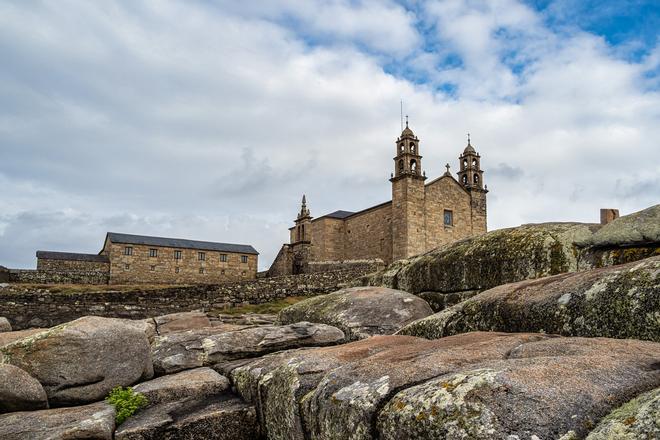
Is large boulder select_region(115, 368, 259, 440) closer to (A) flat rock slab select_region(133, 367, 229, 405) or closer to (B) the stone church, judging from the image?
(A) flat rock slab select_region(133, 367, 229, 405)

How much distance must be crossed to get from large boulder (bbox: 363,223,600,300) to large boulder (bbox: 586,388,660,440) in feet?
19.2

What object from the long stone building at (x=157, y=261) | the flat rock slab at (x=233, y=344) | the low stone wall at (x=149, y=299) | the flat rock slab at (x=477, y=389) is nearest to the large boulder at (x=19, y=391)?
the flat rock slab at (x=233, y=344)

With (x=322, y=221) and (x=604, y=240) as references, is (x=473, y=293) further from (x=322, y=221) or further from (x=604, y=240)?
(x=322, y=221)

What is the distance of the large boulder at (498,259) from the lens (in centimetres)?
886

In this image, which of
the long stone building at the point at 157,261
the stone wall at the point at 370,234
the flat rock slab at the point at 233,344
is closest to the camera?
the flat rock slab at the point at 233,344

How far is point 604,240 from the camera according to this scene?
802cm

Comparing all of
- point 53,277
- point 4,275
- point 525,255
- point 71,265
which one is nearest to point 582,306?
point 525,255

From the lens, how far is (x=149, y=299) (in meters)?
23.2

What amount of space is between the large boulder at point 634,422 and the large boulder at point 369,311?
6.49 metres

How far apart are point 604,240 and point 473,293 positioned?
278cm

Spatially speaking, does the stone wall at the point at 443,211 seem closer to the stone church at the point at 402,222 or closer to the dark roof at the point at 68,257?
the stone church at the point at 402,222

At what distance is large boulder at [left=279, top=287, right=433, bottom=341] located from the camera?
980 cm

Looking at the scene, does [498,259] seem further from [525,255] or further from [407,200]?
[407,200]

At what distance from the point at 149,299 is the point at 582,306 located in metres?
21.0
